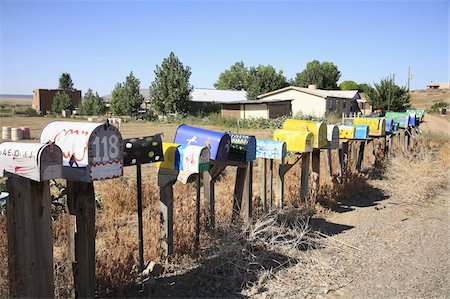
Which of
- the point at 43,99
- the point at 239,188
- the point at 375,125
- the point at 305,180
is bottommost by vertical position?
the point at 305,180

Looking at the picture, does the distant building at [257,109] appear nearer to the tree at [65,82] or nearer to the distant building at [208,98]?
the distant building at [208,98]

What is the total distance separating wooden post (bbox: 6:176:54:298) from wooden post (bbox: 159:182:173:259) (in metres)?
1.14

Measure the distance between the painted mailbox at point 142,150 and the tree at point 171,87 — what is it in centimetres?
3994

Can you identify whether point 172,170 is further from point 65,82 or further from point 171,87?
point 65,82

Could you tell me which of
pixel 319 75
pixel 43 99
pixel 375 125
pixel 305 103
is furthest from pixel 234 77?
pixel 375 125

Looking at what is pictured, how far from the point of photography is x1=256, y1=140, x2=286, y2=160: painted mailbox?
4953mm

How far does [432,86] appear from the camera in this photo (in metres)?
109

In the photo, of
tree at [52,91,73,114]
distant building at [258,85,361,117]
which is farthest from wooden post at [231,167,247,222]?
tree at [52,91,73,114]

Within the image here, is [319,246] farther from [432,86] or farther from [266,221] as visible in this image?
[432,86]

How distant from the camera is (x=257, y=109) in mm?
38031

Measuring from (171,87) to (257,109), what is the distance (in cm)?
987

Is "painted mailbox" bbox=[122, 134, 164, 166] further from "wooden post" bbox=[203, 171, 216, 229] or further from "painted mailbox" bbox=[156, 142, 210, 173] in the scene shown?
"wooden post" bbox=[203, 171, 216, 229]

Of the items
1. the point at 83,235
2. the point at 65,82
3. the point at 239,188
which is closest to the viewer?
the point at 83,235

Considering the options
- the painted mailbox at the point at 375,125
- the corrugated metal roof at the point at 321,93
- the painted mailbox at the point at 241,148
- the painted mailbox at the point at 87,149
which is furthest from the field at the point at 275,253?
the corrugated metal roof at the point at 321,93
